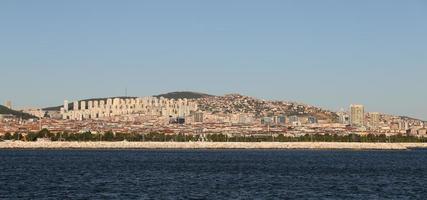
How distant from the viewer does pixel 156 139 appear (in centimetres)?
17700

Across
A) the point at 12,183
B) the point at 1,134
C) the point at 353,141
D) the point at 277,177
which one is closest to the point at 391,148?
the point at 353,141

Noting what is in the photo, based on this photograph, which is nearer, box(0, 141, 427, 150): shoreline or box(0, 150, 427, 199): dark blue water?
box(0, 150, 427, 199): dark blue water

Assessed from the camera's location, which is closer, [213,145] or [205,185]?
[205,185]

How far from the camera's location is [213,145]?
170 m

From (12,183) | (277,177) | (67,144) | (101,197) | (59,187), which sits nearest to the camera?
(101,197)

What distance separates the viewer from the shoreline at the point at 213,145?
527 feet

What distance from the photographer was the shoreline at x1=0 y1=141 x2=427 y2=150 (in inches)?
6324

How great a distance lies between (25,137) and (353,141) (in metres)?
67.6

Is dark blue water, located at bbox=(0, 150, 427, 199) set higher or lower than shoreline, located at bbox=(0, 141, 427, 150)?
lower

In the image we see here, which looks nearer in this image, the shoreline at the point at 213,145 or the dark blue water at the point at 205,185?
the dark blue water at the point at 205,185

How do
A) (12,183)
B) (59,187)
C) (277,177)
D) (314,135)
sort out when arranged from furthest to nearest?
(314,135) < (277,177) < (12,183) < (59,187)

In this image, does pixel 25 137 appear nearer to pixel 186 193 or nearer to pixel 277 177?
pixel 277 177

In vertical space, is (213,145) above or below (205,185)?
above

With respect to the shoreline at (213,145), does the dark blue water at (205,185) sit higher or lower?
lower
